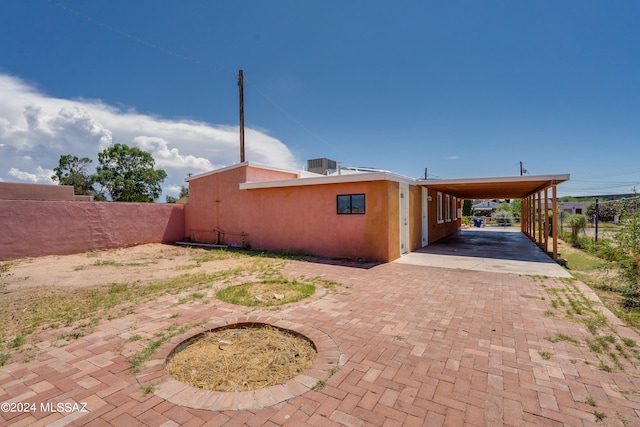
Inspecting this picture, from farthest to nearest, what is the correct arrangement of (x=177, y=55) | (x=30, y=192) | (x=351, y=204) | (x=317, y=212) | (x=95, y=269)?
(x=30, y=192)
(x=177, y=55)
(x=317, y=212)
(x=351, y=204)
(x=95, y=269)

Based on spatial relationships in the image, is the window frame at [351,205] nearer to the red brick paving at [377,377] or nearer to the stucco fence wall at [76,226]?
the red brick paving at [377,377]

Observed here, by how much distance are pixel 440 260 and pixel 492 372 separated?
6.39m

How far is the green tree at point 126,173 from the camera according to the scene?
2989 cm

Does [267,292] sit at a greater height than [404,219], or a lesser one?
lesser

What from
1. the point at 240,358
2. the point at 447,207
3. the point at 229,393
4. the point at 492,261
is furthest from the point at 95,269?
the point at 447,207

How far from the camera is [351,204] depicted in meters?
9.08

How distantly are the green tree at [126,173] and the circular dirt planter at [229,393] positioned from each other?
107ft

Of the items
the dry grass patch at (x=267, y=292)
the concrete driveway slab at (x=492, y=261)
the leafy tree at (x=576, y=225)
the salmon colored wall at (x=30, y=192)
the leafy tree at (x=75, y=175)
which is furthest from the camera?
the leafy tree at (x=75, y=175)

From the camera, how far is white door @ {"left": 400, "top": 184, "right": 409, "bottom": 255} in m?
9.70

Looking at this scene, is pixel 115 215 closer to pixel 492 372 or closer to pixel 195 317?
pixel 195 317

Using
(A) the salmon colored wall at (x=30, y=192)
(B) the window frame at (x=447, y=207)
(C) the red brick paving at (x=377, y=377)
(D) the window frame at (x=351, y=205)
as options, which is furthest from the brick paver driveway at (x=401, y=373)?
(A) the salmon colored wall at (x=30, y=192)

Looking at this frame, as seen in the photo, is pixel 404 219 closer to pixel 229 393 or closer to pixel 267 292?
pixel 267 292

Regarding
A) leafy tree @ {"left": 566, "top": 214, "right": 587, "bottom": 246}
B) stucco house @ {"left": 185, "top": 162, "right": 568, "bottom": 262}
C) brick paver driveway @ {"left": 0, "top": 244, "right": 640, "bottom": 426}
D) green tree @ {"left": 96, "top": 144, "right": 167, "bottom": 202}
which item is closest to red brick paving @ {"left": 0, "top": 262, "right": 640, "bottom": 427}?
brick paver driveway @ {"left": 0, "top": 244, "right": 640, "bottom": 426}

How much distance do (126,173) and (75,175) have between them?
505cm
